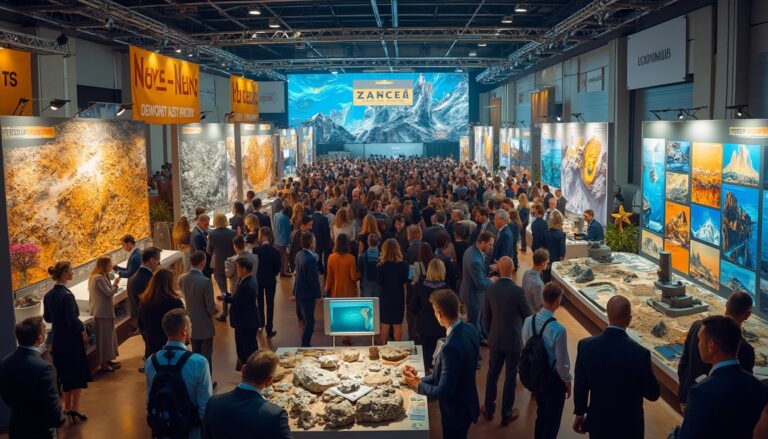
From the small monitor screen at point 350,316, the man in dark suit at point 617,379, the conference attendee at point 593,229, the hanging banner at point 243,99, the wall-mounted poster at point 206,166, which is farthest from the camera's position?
the hanging banner at point 243,99

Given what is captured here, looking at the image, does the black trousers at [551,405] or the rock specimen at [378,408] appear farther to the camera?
the black trousers at [551,405]

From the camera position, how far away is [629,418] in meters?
4.15

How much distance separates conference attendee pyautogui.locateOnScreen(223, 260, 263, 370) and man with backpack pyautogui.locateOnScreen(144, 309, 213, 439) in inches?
99.0

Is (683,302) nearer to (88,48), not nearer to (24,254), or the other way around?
(24,254)

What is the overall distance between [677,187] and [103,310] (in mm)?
7405

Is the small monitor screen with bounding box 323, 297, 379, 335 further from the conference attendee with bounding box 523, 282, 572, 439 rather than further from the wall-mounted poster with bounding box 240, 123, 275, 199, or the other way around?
the wall-mounted poster with bounding box 240, 123, 275, 199

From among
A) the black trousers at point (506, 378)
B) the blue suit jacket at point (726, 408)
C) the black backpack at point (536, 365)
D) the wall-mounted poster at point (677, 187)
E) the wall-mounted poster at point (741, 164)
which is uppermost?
the wall-mounted poster at point (741, 164)

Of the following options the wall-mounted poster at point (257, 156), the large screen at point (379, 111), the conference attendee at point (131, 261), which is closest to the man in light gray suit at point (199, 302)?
the conference attendee at point (131, 261)

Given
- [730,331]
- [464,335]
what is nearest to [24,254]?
[464,335]

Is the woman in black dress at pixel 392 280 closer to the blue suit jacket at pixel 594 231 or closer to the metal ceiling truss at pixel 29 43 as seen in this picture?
the blue suit jacket at pixel 594 231

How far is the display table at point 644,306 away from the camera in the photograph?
664 centimetres

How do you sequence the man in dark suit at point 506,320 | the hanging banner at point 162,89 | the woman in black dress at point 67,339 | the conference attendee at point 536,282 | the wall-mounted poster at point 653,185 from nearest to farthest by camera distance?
the man in dark suit at point 506,320 < the woman in black dress at point 67,339 < the conference attendee at point 536,282 < the wall-mounted poster at point 653,185 < the hanging banner at point 162,89

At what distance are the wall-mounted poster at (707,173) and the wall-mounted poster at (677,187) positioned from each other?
0.21 meters

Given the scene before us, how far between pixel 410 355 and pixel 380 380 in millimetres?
673
